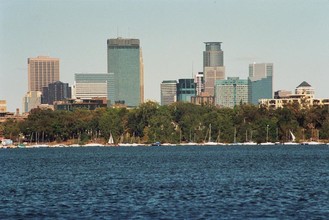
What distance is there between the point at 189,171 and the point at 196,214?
47.4 m

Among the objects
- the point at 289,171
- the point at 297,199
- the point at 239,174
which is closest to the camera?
the point at 297,199

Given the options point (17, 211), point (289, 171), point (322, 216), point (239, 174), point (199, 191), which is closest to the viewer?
point (322, 216)

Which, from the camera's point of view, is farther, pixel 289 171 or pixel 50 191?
pixel 289 171

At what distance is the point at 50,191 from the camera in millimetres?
75438

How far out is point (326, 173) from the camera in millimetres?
97062

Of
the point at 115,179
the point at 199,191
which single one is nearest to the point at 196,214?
the point at 199,191

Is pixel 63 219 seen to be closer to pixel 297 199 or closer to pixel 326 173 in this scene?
pixel 297 199

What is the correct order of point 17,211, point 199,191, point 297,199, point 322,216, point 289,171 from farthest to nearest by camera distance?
1. point 289,171
2. point 199,191
3. point 297,199
4. point 17,211
5. point 322,216

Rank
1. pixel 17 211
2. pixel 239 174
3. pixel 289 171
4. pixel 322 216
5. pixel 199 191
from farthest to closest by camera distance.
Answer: pixel 289 171, pixel 239 174, pixel 199 191, pixel 17 211, pixel 322 216

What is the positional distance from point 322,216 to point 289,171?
47408 mm

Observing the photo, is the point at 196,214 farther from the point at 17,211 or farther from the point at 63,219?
the point at 17,211

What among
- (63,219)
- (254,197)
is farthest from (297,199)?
(63,219)

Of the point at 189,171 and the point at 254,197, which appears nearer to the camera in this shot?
the point at 254,197

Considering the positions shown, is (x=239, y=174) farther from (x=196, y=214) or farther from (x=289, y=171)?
(x=196, y=214)
